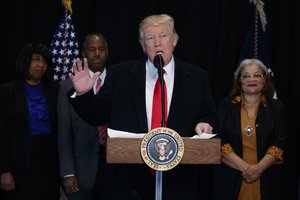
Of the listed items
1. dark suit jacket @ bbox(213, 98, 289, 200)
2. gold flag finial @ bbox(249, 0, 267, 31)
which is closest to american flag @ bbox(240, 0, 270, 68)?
gold flag finial @ bbox(249, 0, 267, 31)

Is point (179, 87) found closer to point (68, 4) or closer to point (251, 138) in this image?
point (251, 138)

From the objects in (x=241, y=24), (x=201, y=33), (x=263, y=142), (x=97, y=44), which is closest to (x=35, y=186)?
(x=97, y=44)

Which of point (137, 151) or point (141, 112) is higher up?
point (141, 112)

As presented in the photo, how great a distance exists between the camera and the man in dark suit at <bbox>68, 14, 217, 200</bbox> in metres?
2.11

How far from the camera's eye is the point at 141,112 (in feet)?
6.93

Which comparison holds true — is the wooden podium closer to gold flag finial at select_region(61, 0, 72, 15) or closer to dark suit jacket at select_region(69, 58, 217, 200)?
dark suit jacket at select_region(69, 58, 217, 200)

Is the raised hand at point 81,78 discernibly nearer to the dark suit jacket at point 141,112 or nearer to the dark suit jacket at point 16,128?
the dark suit jacket at point 141,112

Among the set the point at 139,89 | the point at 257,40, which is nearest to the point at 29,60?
the point at 139,89

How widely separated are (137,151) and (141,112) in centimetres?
44

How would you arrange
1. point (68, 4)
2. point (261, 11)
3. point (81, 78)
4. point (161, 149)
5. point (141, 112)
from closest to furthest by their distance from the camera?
point (161, 149), point (81, 78), point (141, 112), point (68, 4), point (261, 11)

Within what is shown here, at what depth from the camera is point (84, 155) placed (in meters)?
3.44

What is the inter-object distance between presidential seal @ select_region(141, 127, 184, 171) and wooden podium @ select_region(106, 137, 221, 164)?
38 mm

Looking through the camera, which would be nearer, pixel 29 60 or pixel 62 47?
pixel 29 60

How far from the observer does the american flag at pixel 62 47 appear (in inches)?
165
